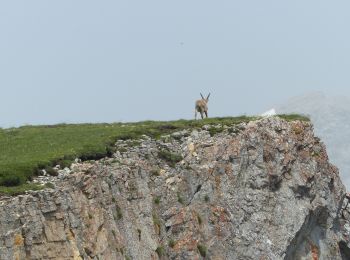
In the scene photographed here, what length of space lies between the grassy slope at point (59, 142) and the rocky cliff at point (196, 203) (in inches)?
46.6

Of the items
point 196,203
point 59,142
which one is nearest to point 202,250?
point 196,203

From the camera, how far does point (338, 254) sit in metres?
52.0

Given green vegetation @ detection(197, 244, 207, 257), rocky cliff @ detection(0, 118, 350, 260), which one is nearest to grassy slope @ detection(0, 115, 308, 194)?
rocky cliff @ detection(0, 118, 350, 260)

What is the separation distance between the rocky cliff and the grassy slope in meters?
1.18

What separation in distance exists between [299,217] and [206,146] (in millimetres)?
8099

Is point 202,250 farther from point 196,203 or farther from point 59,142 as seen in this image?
point 59,142

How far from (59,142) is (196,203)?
9.11 metres

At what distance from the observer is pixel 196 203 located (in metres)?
43.6

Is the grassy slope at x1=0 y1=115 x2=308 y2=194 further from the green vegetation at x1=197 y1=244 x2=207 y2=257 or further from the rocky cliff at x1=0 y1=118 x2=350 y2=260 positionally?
the green vegetation at x1=197 y1=244 x2=207 y2=257

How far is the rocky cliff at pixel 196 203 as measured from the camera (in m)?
31.3

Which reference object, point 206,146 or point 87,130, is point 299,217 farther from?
point 87,130

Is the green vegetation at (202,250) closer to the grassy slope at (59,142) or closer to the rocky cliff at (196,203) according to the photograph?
the rocky cliff at (196,203)

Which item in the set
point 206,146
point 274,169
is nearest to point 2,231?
point 206,146

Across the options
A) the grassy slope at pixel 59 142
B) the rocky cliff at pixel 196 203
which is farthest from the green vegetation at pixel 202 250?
the grassy slope at pixel 59 142
